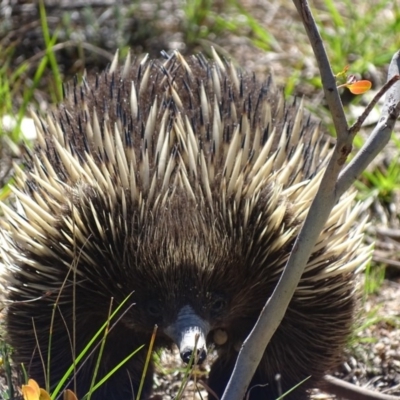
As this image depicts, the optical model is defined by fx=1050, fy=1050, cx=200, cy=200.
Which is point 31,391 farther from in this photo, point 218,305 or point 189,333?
point 218,305

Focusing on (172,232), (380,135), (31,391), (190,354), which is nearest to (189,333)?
(190,354)

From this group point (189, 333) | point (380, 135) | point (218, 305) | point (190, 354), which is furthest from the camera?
point (218, 305)

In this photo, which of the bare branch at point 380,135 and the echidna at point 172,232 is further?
the echidna at point 172,232

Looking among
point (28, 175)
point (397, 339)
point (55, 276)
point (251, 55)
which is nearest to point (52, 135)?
point (28, 175)

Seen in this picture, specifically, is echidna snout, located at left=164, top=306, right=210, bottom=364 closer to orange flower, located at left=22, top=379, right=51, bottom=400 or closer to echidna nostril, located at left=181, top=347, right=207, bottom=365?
echidna nostril, located at left=181, top=347, right=207, bottom=365

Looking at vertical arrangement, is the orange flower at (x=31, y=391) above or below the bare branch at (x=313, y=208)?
below

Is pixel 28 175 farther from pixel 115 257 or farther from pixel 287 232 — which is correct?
pixel 287 232

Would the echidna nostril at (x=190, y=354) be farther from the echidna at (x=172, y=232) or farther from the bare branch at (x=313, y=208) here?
the bare branch at (x=313, y=208)

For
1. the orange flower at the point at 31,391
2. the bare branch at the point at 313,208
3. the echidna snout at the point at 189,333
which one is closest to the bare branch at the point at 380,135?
the bare branch at the point at 313,208
